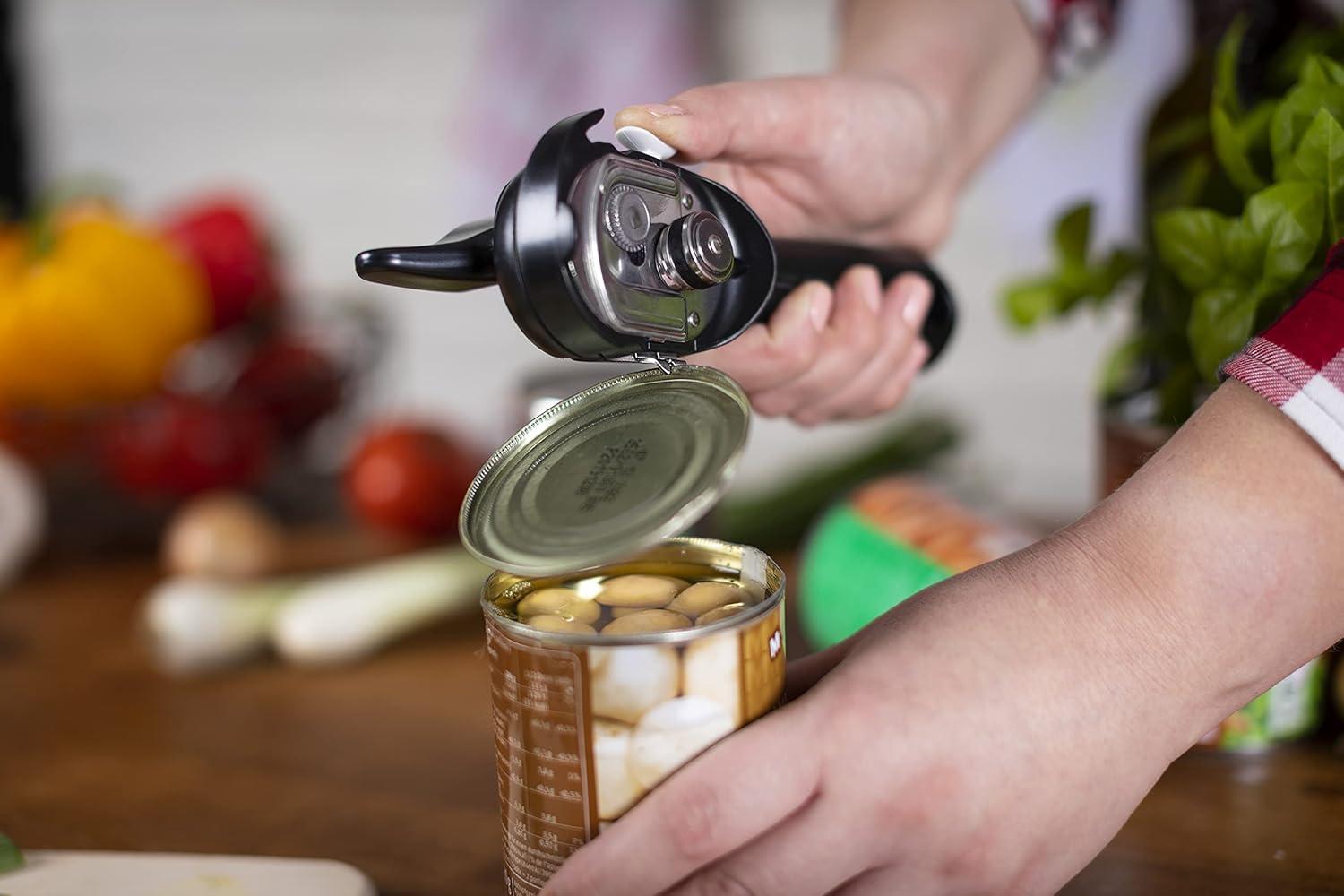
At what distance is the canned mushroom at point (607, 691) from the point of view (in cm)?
54

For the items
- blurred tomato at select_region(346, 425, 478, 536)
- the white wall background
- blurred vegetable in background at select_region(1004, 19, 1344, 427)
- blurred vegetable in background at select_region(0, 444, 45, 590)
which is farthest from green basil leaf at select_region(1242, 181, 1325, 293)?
blurred vegetable in background at select_region(0, 444, 45, 590)

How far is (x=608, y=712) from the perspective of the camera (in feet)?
1.80

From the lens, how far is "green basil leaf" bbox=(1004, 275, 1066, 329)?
991mm

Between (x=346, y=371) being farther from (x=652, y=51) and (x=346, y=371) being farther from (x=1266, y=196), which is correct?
(x=1266, y=196)

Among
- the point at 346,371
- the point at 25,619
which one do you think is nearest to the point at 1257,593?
the point at 25,619

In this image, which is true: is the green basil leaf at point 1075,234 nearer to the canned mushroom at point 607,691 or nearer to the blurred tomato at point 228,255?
the canned mushroom at point 607,691

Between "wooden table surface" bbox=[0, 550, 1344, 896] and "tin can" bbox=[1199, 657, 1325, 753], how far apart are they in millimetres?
13

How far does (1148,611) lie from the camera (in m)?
0.58

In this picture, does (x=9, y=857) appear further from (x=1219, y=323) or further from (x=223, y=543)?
(x=1219, y=323)

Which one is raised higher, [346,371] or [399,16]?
[399,16]

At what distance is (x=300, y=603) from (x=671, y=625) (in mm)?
733

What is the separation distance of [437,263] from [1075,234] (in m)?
0.59

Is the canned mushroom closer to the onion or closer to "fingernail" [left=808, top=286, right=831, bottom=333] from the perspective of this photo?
"fingernail" [left=808, top=286, right=831, bottom=333]

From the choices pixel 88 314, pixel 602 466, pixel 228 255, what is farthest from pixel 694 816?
pixel 228 255
